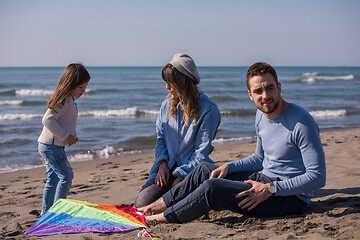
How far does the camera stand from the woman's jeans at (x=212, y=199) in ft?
10.4

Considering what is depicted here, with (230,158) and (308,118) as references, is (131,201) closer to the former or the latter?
(308,118)

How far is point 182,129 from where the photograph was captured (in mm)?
4000

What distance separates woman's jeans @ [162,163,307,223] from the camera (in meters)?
3.18

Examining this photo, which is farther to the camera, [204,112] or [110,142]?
[110,142]

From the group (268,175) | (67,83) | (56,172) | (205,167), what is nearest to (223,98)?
(67,83)

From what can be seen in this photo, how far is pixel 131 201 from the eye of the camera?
4.51m

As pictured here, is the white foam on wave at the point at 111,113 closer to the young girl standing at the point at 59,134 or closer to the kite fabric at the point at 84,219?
the young girl standing at the point at 59,134

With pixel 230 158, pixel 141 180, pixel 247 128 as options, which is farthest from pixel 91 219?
pixel 247 128

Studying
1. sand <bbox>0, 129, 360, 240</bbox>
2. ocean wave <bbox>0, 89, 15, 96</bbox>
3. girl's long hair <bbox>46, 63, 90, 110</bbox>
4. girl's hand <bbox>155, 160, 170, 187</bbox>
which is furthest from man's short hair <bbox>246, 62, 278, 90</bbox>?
ocean wave <bbox>0, 89, 15, 96</bbox>

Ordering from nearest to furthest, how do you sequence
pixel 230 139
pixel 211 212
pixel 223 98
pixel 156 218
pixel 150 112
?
pixel 156 218 → pixel 211 212 → pixel 230 139 → pixel 150 112 → pixel 223 98

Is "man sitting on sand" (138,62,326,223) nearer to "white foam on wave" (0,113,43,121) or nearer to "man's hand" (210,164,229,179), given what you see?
"man's hand" (210,164,229,179)

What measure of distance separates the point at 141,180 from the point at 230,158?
6.47 ft

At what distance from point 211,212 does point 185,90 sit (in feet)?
4.05

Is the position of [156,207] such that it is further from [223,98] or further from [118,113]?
[223,98]
